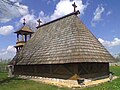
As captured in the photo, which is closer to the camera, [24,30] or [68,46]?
[68,46]

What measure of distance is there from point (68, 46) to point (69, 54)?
1134 millimetres

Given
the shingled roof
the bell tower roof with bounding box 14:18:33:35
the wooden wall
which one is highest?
the bell tower roof with bounding box 14:18:33:35

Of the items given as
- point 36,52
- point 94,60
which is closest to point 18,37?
point 36,52

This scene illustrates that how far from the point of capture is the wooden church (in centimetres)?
1869

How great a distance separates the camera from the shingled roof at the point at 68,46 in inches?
739

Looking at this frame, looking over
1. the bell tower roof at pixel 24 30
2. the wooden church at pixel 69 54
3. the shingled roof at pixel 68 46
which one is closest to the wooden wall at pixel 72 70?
the wooden church at pixel 69 54

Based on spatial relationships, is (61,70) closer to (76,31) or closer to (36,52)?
(76,31)

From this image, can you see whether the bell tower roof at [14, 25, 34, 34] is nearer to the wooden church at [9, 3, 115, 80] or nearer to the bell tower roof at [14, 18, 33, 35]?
the bell tower roof at [14, 18, 33, 35]

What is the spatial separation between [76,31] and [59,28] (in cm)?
375

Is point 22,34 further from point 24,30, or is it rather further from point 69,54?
point 69,54

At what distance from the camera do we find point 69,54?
18.8m

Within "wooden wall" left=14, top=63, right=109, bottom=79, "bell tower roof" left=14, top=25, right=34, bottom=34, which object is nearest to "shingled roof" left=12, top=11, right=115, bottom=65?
"wooden wall" left=14, top=63, right=109, bottom=79

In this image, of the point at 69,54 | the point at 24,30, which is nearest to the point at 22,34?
the point at 24,30

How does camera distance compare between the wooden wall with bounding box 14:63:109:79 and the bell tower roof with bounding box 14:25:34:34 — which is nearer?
the wooden wall with bounding box 14:63:109:79
